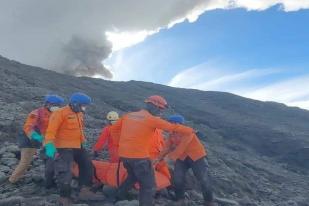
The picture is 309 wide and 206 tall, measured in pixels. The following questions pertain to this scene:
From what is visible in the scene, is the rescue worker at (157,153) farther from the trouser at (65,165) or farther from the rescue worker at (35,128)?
the rescue worker at (35,128)

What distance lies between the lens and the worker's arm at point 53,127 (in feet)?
28.8

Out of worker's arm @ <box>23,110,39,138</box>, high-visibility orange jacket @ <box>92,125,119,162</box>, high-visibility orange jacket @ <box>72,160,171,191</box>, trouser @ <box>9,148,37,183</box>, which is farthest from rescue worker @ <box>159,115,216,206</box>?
trouser @ <box>9,148,37,183</box>

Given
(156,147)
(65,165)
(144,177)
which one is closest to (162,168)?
(156,147)

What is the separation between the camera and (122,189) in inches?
368

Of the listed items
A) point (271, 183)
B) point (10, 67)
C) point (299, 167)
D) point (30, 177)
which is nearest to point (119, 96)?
point (10, 67)

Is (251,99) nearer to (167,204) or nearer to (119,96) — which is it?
(119,96)

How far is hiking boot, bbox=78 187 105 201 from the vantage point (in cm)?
955

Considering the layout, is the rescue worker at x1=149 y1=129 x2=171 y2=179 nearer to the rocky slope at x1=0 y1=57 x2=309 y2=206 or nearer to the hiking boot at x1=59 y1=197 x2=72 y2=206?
the rocky slope at x1=0 y1=57 x2=309 y2=206

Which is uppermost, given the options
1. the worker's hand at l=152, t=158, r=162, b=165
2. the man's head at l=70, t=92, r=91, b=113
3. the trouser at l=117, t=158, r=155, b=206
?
the man's head at l=70, t=92, r=91, b=113

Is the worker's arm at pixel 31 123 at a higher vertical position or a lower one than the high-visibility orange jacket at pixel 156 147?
higher

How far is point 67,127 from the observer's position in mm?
9109

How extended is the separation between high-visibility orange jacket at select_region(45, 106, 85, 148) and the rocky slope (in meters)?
1.18

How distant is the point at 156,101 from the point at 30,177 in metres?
3.65

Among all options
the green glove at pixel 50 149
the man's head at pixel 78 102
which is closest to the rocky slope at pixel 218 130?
the green glove at pixel 50 149
